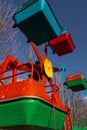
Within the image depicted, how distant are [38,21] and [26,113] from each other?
92.6 inches

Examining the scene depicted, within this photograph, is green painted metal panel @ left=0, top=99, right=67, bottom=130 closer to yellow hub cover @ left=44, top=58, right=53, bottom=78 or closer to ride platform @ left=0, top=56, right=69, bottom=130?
ride platform @ left=0, top=56, right=69, bottom=130

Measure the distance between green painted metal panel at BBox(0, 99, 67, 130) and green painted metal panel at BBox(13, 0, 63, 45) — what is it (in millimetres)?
1982

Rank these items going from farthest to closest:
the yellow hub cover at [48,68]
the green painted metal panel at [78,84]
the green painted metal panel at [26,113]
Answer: the green painted metal panel at [78,84], the yellow hub cover at [48,68], the green painted metal panel at [26,113]

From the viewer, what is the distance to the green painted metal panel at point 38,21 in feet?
22.1

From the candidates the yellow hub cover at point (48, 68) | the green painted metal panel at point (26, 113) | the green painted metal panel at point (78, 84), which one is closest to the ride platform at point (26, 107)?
the green painted metal panel at point (26, 113)

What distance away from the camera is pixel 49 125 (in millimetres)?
6887

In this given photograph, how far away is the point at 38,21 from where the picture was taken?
6801mm

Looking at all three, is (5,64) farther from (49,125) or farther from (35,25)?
(49,125)

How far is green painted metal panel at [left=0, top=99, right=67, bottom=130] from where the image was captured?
5996mm

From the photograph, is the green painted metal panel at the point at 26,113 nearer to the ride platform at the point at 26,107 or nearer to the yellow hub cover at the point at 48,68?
the ride platform at the point at 26,107

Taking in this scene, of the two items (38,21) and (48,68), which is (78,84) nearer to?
(48,68)

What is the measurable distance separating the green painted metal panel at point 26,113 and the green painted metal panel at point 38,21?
1.98 meters

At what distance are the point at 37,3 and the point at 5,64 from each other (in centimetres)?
241

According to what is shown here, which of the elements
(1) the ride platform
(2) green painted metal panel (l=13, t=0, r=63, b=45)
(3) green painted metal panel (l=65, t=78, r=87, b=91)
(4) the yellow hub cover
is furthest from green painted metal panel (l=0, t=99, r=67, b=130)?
(3) green painted metal panel (l=65, t=78, r=87, b=91)
